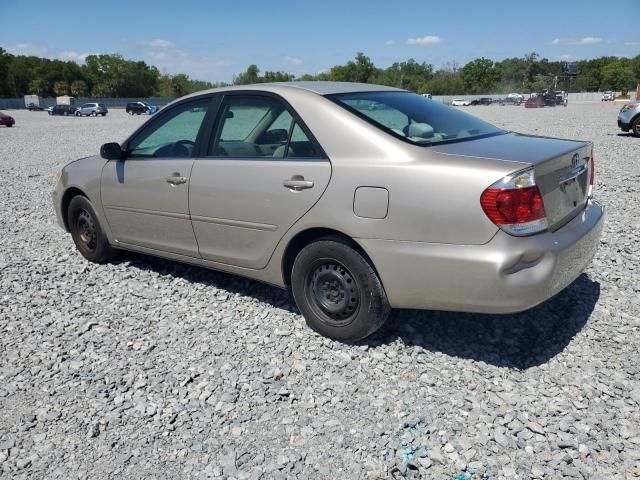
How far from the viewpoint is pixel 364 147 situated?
3.26 metres

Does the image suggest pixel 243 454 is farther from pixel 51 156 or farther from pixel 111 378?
pixel 51 156

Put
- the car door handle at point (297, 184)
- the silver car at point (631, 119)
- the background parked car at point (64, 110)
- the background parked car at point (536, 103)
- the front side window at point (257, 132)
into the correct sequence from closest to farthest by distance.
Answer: the car door handle at point (297, 184) → the front side window at point (257, 132) → the silver car at point (631, 119) → the background parked car at point (64, 110) → the background parked car at point (536, 103)

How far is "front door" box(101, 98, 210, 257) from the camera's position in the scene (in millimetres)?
4230

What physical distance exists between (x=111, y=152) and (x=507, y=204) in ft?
11.1

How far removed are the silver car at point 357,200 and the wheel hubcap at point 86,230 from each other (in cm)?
74

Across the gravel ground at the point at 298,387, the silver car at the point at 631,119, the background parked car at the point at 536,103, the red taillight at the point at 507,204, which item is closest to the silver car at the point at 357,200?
the red taillight at the point at 507,204

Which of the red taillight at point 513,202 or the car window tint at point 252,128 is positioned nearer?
the red taillight at point 513,202

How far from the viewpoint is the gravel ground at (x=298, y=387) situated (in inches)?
99.7

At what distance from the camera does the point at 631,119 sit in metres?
15.7

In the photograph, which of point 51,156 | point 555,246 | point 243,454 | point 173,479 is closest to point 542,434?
point 555,246

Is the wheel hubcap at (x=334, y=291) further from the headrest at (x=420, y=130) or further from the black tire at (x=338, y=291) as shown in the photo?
the headrest at (x=420, y=130)

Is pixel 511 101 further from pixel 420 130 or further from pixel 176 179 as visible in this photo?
pixel 176 179

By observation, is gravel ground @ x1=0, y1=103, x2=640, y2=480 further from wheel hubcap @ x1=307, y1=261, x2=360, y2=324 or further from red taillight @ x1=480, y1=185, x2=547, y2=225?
red taillight @ x1=480, y1=185, x2=547, y2=225

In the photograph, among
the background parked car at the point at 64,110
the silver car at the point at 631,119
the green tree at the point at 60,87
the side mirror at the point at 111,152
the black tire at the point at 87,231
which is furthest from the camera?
the green tree at the point at 60,87
